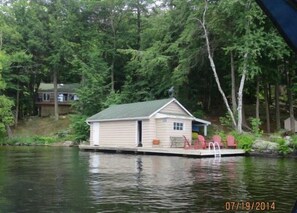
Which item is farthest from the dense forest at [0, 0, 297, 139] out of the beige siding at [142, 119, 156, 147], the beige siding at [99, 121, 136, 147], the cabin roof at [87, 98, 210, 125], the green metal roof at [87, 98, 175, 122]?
the beige siding at [99, 121, 136, 147]

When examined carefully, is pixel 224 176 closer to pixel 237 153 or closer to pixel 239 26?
pixel 237 153

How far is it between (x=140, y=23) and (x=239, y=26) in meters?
20.3

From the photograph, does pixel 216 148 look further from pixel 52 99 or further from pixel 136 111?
pixel 52 99

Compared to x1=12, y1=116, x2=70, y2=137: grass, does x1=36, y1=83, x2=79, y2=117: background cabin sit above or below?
above

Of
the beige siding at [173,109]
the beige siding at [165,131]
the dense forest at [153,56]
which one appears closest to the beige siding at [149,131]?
the beige siding at [165,131]

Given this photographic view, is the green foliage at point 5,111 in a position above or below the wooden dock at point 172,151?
above

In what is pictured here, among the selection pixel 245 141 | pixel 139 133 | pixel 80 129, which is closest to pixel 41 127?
pixel 80 129

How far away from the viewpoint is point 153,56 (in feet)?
115

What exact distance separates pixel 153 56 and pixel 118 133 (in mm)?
9839

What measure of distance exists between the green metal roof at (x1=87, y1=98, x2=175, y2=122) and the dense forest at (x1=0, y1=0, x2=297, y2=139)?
5.00 meters

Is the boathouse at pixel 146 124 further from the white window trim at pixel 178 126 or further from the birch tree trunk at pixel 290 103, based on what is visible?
the birch tree trunk at pixel 290 103

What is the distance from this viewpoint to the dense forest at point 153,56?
1118 inches

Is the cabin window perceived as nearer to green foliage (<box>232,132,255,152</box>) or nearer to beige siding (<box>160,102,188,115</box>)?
beige siding (<box>160,102,188,115</box>)

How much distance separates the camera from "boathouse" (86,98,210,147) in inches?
1013
